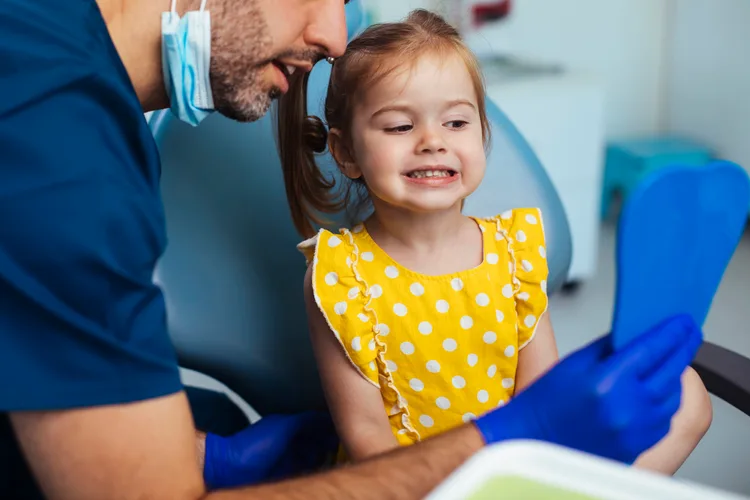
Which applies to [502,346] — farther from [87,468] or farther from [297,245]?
[87,468]

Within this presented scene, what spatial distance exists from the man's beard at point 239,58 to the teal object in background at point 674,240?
56 cm

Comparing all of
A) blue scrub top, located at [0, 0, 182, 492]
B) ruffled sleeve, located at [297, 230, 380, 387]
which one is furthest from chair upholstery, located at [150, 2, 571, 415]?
blue scrub top, located at [0, 0, 182, 492]

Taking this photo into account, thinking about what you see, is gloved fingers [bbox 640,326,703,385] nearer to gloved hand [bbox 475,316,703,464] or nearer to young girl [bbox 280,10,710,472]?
gloved hand [bbox 475,316,703,464]

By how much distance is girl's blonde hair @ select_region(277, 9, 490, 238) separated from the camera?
1.02m

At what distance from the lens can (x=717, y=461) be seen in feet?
5.92

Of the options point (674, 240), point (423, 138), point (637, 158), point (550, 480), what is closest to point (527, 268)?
point (423, 138)

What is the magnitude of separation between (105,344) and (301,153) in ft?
1.62

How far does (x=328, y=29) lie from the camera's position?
1.02 metres

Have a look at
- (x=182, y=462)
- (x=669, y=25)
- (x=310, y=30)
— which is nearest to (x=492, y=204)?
(x=310, y=30)

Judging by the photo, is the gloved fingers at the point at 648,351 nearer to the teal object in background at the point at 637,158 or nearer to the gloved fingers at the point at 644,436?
the gloved fingers at the point at 644,436

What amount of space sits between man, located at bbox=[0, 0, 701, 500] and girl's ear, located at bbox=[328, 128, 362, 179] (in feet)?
1.10

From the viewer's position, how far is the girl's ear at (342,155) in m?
1.08

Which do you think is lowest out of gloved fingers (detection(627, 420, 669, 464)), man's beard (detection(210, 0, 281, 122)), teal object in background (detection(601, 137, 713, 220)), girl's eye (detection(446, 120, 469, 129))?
teal object in background (detection(601, 137, 713, 220))

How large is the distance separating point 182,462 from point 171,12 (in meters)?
0.52
